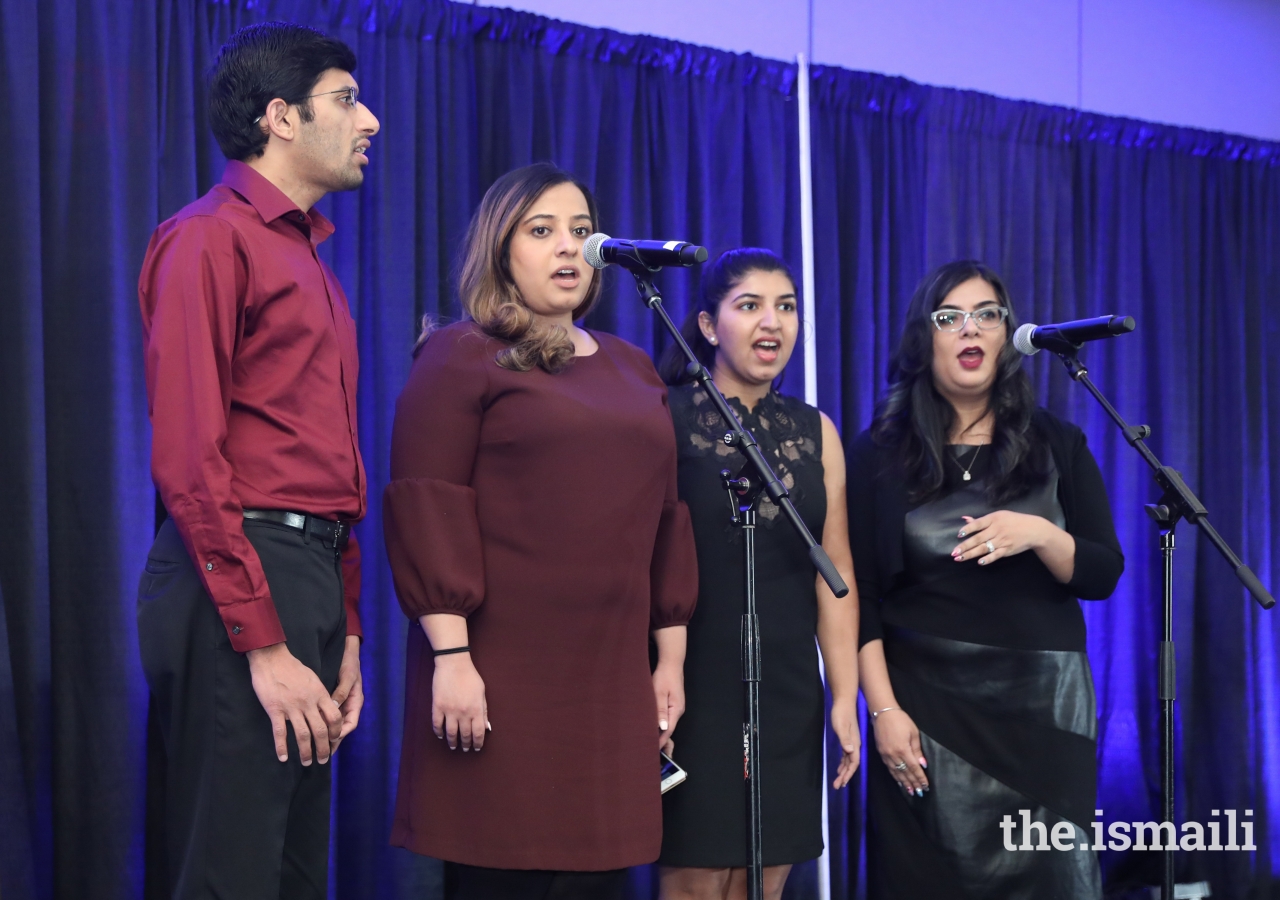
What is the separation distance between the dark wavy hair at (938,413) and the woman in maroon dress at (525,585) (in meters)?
0.78

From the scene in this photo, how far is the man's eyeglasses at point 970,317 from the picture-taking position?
2.64 metres

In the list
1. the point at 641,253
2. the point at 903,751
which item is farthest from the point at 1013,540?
the point at 641,253

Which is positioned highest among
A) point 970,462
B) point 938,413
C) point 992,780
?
point 938,413

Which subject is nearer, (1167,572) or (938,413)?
(1167,572)

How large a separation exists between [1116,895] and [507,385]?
291cm

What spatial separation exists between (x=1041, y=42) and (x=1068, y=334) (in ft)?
7.09

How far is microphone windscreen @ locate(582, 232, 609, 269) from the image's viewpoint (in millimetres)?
2010

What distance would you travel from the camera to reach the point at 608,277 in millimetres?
3178

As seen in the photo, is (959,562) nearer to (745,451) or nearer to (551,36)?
(745,451)

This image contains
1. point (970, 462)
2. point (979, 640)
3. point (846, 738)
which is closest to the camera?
point (846, 738)

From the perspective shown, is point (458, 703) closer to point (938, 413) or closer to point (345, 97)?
point (345, 97)

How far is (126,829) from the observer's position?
2527 mm

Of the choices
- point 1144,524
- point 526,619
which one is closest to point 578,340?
point 526,619

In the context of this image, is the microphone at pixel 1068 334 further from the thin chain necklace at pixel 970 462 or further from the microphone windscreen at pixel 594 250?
the microphone windscreen at pixel 594 250
